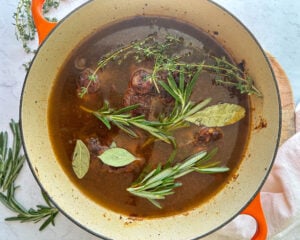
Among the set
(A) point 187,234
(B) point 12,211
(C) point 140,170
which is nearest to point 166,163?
(C) point 140,170

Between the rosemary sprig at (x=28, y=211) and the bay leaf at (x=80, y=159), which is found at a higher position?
the bay leaf at (x=80, y=159)

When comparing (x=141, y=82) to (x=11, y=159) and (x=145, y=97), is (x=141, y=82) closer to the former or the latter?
(x=145, y=97)

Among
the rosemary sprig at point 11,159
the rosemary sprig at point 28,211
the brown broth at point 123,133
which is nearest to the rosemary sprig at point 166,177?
the brown broth at point 123,133

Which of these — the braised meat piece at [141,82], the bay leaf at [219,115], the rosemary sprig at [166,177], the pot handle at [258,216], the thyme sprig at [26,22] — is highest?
the thyme sprig at [26,22]

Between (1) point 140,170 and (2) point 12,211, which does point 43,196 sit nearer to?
(2) point 12,211

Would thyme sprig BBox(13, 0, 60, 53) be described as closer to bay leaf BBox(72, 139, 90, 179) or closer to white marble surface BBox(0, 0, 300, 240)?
white marble surface BBox(0, 0, 300, 240)

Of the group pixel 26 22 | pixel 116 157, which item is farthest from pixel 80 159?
pixel 26 22

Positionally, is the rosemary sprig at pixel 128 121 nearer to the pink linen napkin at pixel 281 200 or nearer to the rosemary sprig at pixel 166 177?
the rosemary sprig at pixel 166 177
